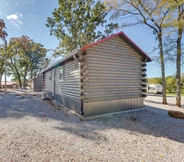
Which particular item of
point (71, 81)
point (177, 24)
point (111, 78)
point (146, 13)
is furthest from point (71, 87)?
point (146, 13)

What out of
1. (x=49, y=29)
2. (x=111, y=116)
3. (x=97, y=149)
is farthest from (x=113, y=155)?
(x=49, y=29)

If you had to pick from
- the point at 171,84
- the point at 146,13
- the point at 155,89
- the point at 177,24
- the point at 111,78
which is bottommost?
the point at 155,89

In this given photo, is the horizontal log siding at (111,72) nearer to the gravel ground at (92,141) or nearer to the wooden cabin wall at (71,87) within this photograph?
the wooden cabin wall at (71,87)

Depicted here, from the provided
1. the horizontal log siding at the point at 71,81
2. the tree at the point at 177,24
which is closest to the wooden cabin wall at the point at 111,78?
the horizontal log siding at the point at 71,81

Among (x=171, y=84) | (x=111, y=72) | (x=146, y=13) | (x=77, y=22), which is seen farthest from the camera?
(x=171, y=84)

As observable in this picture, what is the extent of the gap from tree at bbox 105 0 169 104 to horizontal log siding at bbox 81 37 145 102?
3.37m

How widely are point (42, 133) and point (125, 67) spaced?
5369mm

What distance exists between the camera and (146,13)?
9336 mm

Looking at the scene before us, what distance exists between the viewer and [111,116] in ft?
20.1

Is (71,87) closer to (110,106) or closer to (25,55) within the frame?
(110,106)

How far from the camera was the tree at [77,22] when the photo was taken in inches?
559

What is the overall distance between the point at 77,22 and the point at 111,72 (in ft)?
36.7

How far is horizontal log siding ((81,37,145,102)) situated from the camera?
5.90 m

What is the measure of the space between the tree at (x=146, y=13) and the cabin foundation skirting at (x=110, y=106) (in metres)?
4.04
